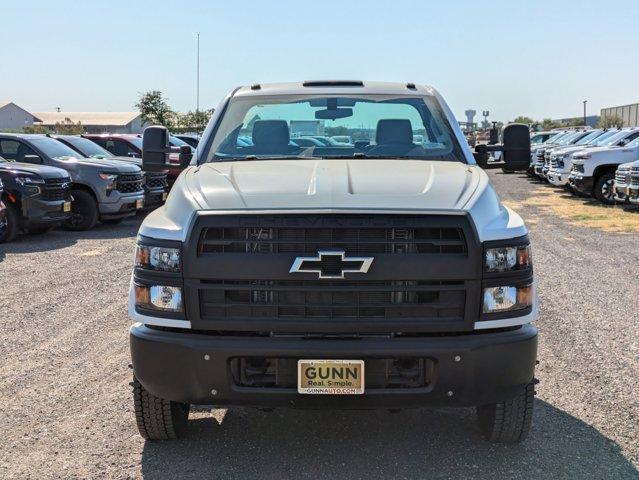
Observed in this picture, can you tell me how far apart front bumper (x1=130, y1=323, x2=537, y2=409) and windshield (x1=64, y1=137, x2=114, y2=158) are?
1299cm

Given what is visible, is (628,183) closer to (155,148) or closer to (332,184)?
(155,148)

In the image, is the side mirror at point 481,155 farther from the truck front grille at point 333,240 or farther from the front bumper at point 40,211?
the front bumper at point 40,211

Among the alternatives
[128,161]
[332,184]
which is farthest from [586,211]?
[332,184]

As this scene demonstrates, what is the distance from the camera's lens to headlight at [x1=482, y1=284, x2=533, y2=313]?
11.4 ft

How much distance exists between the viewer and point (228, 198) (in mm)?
3703

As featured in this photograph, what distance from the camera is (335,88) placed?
5.42 meters

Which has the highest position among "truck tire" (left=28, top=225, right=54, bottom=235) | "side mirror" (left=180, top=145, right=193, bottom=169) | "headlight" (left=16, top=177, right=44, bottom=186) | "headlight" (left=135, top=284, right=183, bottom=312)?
"side mirror" (left=180, top=145, right=193, bottom=169)

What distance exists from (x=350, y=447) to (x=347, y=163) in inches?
64.2

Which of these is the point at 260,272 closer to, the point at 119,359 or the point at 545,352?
the point at 119,359

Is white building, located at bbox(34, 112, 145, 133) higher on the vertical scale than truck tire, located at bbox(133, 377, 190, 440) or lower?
higher

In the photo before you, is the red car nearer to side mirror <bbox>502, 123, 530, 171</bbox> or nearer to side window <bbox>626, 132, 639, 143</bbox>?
side window <bbox>626, 132, 639, 143</bbox>

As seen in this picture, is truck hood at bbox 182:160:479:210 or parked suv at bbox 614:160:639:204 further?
parked suv at bbox 614:160:639:204

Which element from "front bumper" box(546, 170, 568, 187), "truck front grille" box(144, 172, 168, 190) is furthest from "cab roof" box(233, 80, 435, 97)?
"front bumper" box(546, 170, 568, 187)

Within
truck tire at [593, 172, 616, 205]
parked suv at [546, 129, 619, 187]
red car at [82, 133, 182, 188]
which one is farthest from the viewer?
parked suv at [546, 129, 619, 187]
